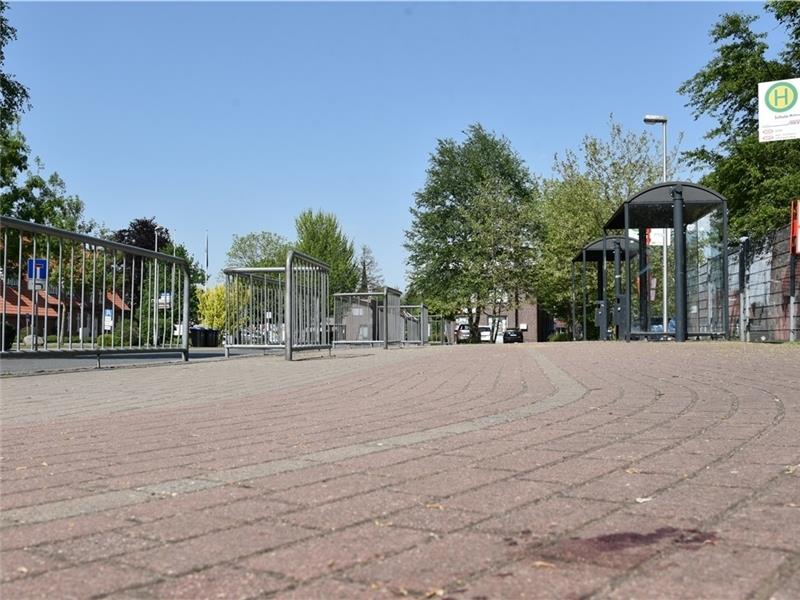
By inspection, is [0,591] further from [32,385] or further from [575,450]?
[32,385]

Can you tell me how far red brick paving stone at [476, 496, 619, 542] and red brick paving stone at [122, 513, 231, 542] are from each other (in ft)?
3.33

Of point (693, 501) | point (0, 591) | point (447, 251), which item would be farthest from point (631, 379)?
point (447, 251)

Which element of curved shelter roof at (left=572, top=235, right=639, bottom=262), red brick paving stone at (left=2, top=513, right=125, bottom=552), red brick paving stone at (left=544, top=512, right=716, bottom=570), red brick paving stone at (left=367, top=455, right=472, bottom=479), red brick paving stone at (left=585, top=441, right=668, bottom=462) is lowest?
red brick paving stone at (left=2, top=513, right=125, bottom=552)

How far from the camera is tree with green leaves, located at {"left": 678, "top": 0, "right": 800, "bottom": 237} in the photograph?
28641 mm

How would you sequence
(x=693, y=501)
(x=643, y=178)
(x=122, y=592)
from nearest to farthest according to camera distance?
(x=122, y=592) < (x=693, y=501) < (x=643, y=178)

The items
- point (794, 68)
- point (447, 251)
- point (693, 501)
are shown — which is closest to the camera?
point (693, 501)

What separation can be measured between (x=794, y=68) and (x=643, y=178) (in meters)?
12.9

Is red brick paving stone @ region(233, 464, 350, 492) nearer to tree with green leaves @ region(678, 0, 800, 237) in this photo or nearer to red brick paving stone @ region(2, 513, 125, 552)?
red brick paving stone @ region(2, 513, 125, 552)

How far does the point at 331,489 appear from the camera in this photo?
12.0 feet

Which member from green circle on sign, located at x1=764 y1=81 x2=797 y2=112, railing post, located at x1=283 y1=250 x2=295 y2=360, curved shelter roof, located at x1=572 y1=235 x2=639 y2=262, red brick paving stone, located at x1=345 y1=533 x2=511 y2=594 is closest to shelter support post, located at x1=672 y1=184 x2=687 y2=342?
green circle on sign, located at x1=764 y1=81 x2=797 y2=112

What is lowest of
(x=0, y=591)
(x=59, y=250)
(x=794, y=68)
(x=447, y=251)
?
(x=0, y=591)

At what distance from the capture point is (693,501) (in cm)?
335

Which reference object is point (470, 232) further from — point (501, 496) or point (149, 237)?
point (501, 496)

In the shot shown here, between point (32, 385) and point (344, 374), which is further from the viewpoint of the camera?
point (344, 374)
